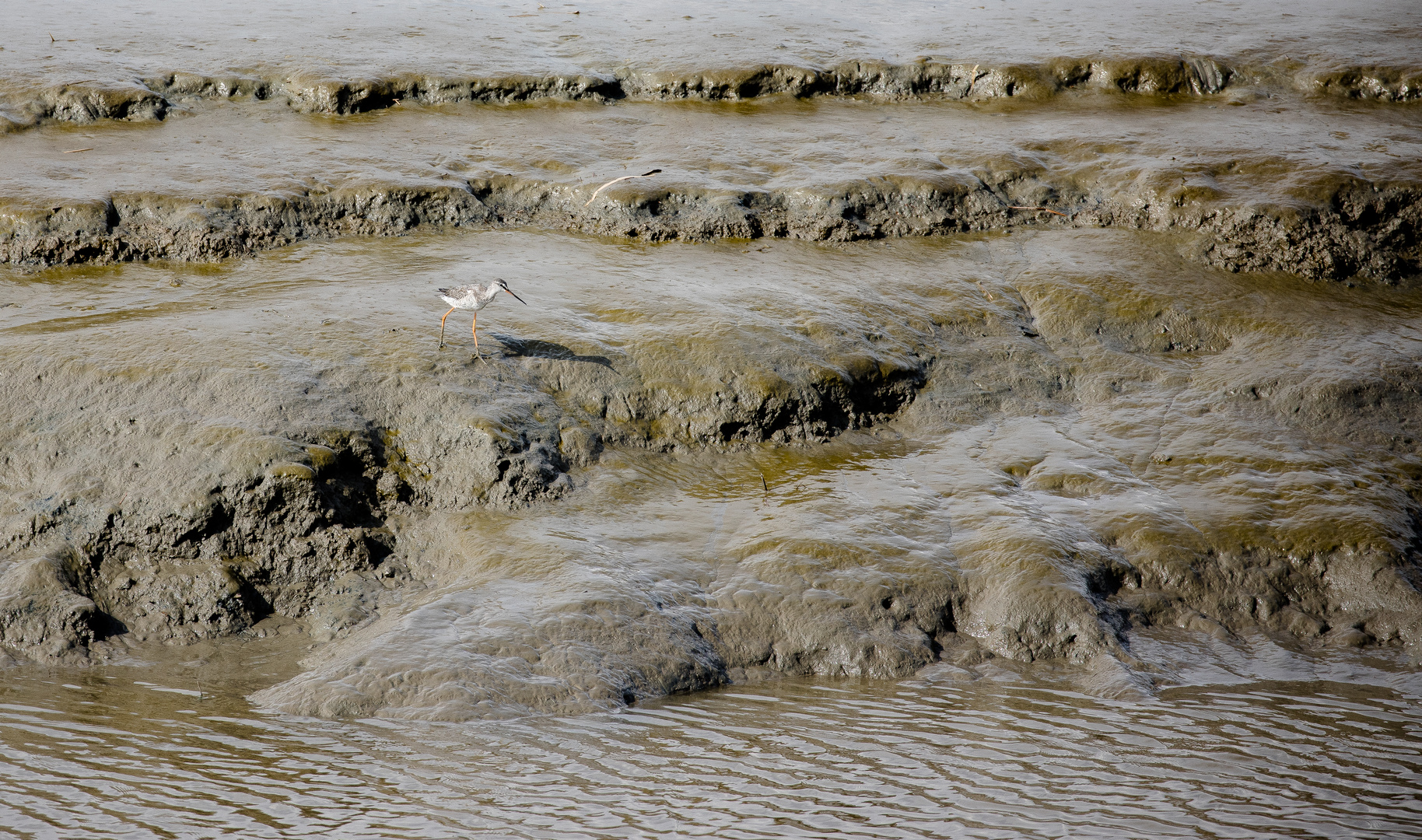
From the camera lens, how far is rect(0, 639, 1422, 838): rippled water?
408cm

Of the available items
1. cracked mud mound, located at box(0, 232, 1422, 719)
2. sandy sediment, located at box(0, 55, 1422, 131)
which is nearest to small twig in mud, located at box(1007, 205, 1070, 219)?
cracked mud mound, located at box(0, 232, 1422, 719)

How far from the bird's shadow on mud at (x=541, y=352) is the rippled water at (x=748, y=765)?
2677mm

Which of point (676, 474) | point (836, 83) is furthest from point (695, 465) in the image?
point (836, 83)

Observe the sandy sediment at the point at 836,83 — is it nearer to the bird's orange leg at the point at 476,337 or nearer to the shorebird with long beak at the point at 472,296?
the bird's orange leg at the point at 476,337

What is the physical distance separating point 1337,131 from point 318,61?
35.2 feet

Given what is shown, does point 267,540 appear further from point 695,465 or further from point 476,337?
point 695,465

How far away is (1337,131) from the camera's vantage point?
10.5 metres

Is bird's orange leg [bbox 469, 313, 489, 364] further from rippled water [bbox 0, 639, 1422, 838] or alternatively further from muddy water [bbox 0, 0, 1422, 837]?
rippled water [bbox 0, 639, 1422, 838]

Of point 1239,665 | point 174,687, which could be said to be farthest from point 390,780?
point 1239,665

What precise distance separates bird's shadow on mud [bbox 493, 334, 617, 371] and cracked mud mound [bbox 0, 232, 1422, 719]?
0.03 m

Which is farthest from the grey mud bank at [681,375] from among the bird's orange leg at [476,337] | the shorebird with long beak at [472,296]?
the shorebird with long beak at [472,296]

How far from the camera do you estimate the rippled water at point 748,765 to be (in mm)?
4078

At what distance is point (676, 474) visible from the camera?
261 inches

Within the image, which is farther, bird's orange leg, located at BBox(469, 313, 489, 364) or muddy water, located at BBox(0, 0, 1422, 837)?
bird's orange leg, located at BBox(469, 313, 489, 364)
